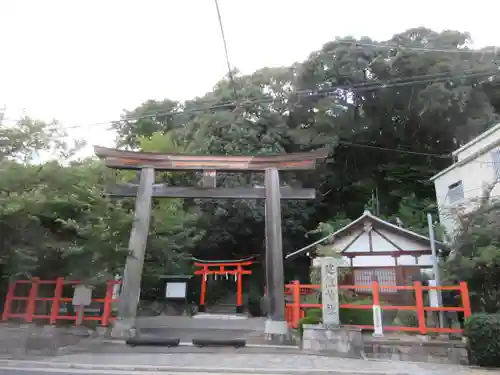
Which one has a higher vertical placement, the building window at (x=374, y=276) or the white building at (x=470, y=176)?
the white building at (x=470, y=176)

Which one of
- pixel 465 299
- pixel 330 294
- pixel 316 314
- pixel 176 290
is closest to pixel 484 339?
pixel 465 299

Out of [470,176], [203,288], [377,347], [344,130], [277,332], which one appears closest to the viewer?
[377,347]

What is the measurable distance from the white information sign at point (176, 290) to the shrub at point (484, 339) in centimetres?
1807

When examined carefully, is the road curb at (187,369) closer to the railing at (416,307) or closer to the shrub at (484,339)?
the shrub at (484,339)

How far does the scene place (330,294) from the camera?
11.1 m

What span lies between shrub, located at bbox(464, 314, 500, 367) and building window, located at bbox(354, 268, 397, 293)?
839 centimetres

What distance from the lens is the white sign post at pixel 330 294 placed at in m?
10.8

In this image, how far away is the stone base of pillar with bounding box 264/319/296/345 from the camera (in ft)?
39.7

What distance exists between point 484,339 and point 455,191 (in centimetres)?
1206

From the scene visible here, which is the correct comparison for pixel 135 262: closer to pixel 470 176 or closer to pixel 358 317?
pixel 358 317

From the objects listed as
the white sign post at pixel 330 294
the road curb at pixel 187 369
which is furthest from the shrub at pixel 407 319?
the road curb at pixel 187 369

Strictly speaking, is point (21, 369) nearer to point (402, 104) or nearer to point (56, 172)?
point (56, 172)

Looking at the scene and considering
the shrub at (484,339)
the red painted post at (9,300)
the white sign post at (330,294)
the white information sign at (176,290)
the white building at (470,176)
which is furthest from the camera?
the white information sign at (176,290)

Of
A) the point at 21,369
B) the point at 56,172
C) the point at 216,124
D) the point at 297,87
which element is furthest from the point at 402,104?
the point at 21,369
